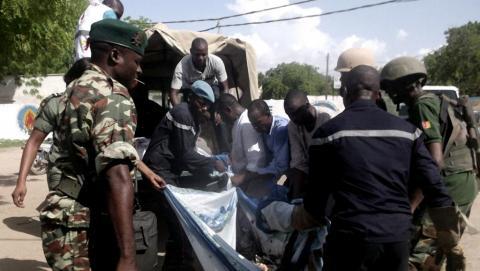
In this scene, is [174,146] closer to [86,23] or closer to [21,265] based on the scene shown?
[86,23]

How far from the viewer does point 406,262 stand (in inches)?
99.7

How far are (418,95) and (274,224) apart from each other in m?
1.31

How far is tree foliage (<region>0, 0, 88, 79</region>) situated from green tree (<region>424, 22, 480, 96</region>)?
1413 inches

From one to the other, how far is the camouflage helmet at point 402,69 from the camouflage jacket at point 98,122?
198 cm

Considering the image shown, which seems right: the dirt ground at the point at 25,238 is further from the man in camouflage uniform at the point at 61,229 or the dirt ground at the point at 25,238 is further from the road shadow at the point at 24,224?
the man in camouflage uniform at the point at 61,229

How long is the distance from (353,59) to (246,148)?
129cm

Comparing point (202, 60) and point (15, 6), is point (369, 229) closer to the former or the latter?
point (202, 60)

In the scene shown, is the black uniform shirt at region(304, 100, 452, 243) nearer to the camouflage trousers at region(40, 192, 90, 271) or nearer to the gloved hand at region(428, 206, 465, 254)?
the gloved hand at region(428, 206, 465, 254)

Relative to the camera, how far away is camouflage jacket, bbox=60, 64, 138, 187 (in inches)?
79.7

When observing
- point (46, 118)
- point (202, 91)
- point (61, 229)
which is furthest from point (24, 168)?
point (202, 91)

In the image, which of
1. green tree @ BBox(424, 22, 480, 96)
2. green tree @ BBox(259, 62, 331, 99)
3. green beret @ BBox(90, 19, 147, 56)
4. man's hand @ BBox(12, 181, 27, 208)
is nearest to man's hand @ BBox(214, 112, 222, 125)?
man's hand @ BBox(12, 181, 27, 208)

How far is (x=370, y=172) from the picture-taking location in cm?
244

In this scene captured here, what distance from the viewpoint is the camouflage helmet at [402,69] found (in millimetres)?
3418

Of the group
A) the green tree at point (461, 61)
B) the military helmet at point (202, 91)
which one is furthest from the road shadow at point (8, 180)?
the green tree at point (461, 61)
